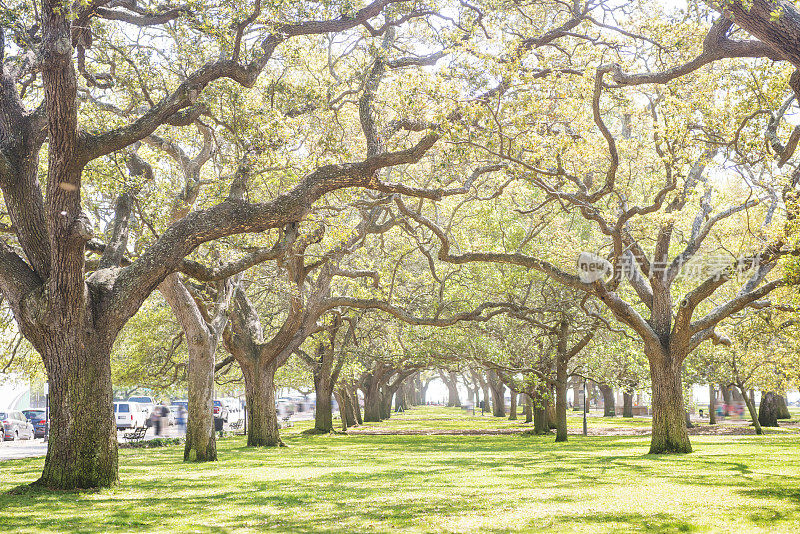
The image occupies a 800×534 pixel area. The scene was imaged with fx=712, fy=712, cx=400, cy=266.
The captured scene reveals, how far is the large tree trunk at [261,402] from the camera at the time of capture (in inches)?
909

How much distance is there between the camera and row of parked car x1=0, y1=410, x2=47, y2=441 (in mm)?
35875

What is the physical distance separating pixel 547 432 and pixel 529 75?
2167 cm

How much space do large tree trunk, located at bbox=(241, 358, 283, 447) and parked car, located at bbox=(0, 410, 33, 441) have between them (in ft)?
61.9

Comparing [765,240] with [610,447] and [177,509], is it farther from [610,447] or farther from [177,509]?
[177,509]

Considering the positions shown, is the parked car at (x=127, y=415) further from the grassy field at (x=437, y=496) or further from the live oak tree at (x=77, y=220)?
the live oak tree at (x=77, y=220)

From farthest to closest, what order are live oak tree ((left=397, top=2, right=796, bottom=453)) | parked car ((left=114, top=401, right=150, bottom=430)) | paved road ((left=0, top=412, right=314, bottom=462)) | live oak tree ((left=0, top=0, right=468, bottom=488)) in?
parked car ((left=114, top=401, right=150, bottom=430)) < paved road ((left=0, top=412, right=314, bottom=462)) < live oak tree ((left=397, top=2, right=796, bottom=453)) < live oak tree ((left=0, top=0, right=468, bottom=488))

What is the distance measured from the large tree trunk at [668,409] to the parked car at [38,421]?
32.0 meters

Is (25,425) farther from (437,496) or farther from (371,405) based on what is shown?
(437,496)

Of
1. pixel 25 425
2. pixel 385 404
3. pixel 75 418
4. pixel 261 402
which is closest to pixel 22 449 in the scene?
pixel 25 425

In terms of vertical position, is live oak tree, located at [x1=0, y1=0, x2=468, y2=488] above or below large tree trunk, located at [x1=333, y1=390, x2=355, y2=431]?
above

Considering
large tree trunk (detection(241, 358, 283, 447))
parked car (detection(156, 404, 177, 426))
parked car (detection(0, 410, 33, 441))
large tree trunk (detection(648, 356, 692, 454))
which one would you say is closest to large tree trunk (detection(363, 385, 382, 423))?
parked car (detection(156, 404, 177, 426))

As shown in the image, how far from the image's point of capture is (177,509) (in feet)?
31.4

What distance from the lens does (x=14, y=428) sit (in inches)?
1431
